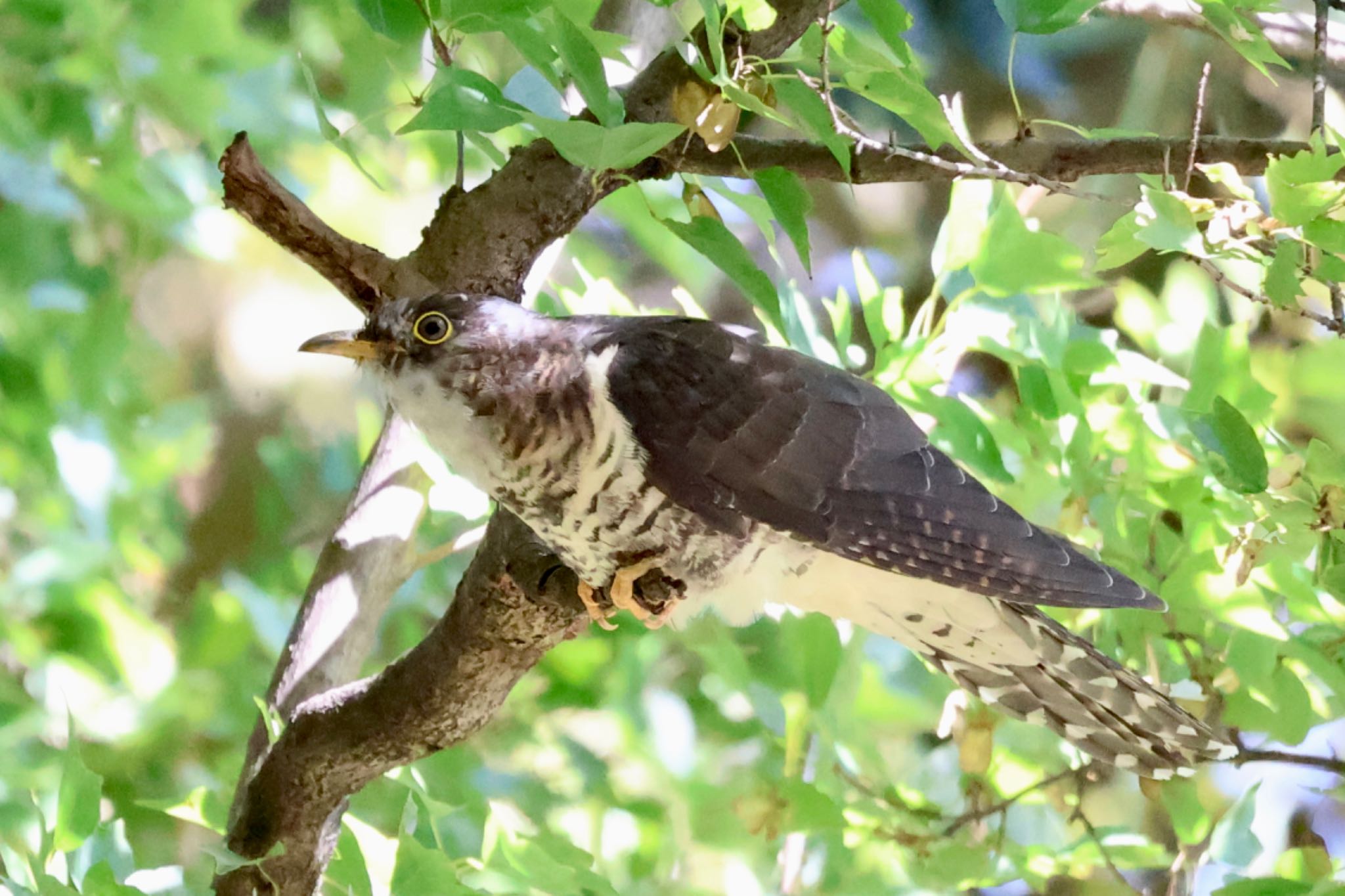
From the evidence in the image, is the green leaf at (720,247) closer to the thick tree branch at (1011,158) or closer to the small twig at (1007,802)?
the thick tree branch at (1011,158)

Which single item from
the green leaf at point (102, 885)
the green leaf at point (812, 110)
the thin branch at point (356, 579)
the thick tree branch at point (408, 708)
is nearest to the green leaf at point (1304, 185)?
the green leaf at point (812, 110)

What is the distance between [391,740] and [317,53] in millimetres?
1137

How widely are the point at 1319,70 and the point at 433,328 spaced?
625 millimetres

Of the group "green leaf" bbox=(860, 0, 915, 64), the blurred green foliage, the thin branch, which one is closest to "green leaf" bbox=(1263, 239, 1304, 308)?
the blurred green foliage

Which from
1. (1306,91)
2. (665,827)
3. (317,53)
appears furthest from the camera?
(1306,91)

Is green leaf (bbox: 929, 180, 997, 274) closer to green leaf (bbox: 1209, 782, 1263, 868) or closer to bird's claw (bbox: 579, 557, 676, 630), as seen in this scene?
bird's claw (bbox: 579, 557, 676, 630)

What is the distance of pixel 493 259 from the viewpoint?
2.93ft

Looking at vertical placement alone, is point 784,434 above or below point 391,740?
above

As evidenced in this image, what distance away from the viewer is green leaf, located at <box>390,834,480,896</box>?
2.80 ft

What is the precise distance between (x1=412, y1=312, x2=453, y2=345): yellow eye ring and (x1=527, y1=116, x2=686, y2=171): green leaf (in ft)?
0.76

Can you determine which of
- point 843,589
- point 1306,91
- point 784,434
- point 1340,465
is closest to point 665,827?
point 843,589

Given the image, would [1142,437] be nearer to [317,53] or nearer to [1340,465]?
[1340,465]

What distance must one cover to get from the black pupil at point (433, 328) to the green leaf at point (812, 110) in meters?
0.30

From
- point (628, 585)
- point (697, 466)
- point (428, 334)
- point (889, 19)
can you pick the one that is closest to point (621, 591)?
point (628, 585)
